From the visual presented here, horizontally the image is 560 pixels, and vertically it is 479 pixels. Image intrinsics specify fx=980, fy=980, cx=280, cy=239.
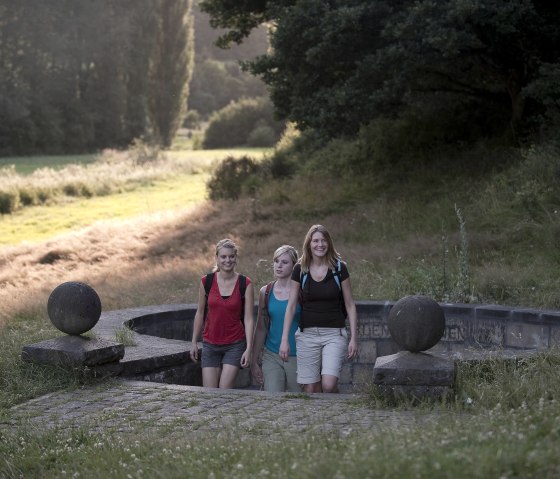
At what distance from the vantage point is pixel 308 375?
8.99 meters

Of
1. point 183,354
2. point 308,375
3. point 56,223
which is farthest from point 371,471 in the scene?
point 56,223

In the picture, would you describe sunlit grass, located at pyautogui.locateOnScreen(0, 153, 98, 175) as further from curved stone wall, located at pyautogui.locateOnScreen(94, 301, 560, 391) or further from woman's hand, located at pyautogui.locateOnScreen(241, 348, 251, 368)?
woman's hand, located at pyautogui.locateOnScreen(241, 348, 251, 368)

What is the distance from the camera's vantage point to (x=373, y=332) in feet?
36.7

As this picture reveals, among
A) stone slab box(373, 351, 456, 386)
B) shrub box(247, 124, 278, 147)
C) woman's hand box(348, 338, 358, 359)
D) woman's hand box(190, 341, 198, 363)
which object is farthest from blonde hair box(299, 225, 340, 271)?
shrub box(247, 124, 278, 147)

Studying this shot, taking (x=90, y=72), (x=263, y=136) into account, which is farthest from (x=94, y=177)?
(x=90, y=72)

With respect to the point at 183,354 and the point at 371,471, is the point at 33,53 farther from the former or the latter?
the point at 371,471

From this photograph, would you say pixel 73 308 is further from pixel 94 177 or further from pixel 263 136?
pixel 263 136

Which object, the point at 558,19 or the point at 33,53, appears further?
the point at 33,53

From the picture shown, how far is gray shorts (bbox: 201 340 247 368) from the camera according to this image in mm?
9359

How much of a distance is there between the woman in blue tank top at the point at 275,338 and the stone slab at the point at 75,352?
136cm

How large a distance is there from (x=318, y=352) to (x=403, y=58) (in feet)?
30.5

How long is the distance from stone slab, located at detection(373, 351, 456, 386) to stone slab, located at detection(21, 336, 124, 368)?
101 inches

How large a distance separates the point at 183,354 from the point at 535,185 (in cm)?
938

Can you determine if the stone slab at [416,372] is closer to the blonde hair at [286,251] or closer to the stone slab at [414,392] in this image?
the stone slab at [414,392]
